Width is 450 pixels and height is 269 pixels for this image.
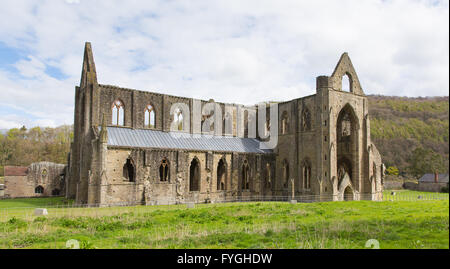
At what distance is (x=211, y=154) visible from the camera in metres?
36.9

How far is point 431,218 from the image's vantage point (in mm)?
17438

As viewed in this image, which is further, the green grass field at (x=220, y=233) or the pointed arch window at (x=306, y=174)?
the pointed arch window at (x=306, y=174)

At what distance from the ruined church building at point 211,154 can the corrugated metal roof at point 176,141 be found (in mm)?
126

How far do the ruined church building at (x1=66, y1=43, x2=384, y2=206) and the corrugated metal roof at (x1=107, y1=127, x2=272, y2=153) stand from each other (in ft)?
0.41

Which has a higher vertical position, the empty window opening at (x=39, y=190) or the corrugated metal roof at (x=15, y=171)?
the corrugated metal roof at (x=15, y=171)

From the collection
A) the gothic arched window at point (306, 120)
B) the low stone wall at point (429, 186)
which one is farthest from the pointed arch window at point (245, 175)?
the low stone wall at point (429, 186)

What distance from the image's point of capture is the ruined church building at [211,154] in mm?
31625

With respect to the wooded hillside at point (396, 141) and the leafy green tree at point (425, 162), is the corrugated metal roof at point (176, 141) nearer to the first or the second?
→ the wooded hillside at point (396, 141)

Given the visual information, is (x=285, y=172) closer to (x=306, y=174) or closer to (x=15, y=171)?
(x=306, y=174)

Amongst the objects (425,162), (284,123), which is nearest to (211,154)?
(284,123)

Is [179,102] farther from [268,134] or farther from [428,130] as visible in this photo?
[428,130]

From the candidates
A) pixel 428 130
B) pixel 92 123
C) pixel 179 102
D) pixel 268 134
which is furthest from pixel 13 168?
pixel 428 130

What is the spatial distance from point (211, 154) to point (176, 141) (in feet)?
13.0

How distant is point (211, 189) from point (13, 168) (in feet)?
89.5
